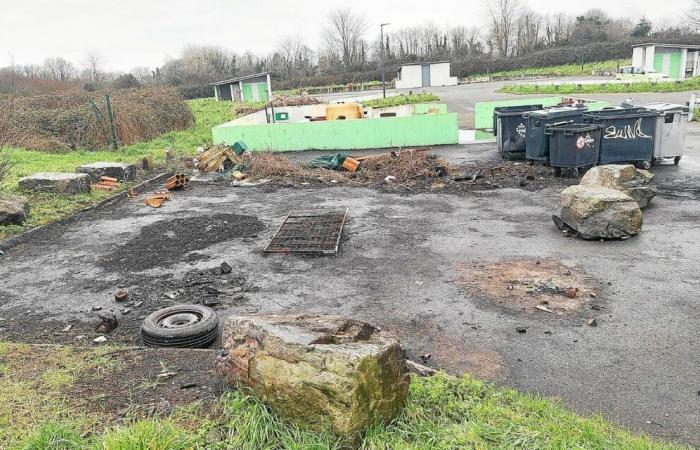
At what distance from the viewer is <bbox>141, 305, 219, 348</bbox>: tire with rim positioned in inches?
189

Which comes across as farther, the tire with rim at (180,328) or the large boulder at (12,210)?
the large boulder at (12,210)

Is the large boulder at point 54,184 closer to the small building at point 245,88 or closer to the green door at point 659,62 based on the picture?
the small building at point 245,88

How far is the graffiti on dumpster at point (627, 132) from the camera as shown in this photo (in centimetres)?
1191

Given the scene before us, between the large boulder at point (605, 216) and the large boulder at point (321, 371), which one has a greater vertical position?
the large boulder at point (321, 371)

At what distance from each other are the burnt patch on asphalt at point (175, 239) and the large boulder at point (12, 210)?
2146 mm

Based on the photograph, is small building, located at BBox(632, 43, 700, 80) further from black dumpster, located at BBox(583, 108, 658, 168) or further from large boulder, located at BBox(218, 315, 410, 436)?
large boulder, located at BBox(218, 315, 410, 436)

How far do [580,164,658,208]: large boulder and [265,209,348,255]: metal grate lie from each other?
466 cm

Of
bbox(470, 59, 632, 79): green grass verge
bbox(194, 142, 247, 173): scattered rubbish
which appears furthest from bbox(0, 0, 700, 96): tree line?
bbox(194, 142, 247, 173): scattered rubbish

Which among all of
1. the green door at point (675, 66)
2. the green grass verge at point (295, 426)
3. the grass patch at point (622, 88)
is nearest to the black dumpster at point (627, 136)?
the green grass verge at point (295, 426)

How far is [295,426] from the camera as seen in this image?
3.04 meters

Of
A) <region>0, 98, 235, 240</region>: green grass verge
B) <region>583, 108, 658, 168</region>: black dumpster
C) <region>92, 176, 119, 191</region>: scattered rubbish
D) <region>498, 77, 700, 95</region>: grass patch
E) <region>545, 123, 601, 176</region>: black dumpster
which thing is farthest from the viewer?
<region>498, 77, 700, 95</region>: grass patch

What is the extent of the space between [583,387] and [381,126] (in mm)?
14643

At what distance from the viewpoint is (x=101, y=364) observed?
4.09 metres

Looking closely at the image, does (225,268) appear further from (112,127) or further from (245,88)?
(245,88)
